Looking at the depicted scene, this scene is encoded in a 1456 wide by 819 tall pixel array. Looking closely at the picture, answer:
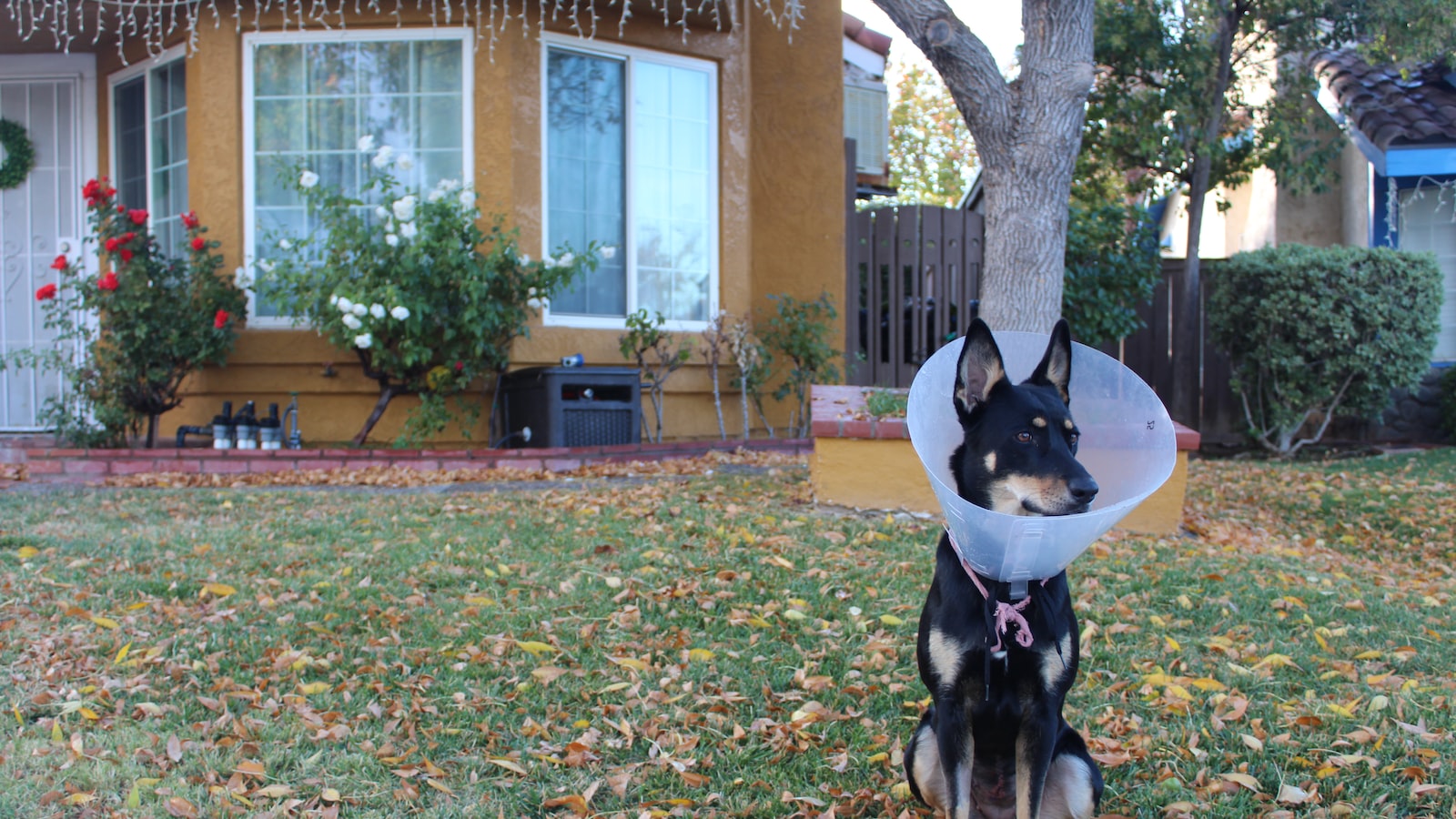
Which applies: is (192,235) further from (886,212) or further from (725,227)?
(886,212)

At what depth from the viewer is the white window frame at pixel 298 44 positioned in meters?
8.62

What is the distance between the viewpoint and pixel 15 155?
31.6 ft

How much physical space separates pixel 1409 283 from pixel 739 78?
629 centimetres

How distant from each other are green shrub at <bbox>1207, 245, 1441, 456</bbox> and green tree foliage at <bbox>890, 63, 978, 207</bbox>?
2203cm

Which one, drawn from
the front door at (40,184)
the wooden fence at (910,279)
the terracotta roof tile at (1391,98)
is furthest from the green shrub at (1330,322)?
the front door at (40,184)

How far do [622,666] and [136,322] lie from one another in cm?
584

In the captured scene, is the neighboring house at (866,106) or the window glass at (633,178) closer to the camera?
the window glass at (633,178)

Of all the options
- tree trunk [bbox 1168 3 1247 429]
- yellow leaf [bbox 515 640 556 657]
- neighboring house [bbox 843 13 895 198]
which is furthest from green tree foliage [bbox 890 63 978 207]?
yellow leaf [bbox 515 640 556 657]

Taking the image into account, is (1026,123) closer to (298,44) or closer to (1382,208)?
(298,44)

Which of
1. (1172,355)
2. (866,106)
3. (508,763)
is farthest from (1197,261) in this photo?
(508,763)

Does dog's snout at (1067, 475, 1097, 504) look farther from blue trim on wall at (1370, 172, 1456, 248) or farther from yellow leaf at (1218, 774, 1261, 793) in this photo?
blue trim on wall at (1370, 172, 1456, 248)

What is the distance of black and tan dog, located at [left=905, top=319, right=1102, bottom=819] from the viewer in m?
2.36

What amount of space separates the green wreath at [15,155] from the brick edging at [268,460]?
10.6 ft

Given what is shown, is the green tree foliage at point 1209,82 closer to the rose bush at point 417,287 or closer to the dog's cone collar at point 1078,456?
the rose bush at point 417,287
